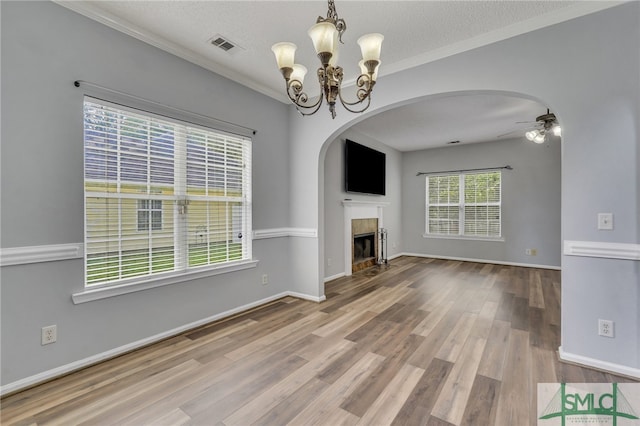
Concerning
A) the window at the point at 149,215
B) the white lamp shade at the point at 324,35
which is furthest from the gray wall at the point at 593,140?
the window at the point at 149,215

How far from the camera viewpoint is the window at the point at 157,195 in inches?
87.7

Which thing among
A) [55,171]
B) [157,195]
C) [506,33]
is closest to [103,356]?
[157,195]

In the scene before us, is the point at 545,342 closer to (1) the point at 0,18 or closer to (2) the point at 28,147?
(2) the point at 28,147

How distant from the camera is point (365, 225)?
5.79 metres

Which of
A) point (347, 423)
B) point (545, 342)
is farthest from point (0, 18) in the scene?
point (545, 342)

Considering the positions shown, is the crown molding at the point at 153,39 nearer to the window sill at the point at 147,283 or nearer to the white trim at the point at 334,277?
the window sill at the point at 147,283

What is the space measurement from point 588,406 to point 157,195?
3.59m

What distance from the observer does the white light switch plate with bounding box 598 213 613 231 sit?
2066 millimetres

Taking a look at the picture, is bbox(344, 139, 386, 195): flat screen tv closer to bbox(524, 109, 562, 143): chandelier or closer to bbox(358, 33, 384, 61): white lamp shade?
bbox(524, 109, 562, 143): chandelier

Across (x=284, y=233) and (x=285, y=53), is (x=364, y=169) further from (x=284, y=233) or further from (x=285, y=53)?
(x=285, y=53)

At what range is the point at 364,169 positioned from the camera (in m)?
5.64

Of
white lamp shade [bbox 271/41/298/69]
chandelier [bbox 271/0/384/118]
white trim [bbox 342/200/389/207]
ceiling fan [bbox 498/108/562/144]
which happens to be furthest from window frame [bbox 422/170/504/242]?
white lamp shade [bbox 271/41/298/69]

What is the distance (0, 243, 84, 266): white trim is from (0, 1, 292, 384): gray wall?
0.12 feet

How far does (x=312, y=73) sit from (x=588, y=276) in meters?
3.24
